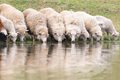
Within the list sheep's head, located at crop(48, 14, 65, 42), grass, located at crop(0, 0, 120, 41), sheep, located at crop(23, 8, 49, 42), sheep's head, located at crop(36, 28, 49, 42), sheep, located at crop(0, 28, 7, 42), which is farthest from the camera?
grass, located at crop(0, 0, 120, 41)

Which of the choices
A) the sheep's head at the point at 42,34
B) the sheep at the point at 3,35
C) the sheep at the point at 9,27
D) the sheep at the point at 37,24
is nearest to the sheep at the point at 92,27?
the sheep at the point at 37,24

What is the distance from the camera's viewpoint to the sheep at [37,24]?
81.5ft

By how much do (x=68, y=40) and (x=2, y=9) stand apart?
3.87 m

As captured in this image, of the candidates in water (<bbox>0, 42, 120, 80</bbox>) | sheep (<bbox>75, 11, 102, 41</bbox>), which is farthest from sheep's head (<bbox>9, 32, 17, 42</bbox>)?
sheep (<bbox>75, 11, 102, 41</bbox>)

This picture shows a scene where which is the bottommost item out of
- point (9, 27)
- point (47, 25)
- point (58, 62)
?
point (58, 62)

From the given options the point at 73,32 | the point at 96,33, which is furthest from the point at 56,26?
the point at 96,33

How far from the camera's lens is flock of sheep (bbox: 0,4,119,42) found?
955 inches

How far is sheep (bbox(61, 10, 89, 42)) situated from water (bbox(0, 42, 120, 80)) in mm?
1595

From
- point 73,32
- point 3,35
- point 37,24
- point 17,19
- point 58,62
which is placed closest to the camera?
point 58,62

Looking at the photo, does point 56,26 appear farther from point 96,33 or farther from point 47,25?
point 96,33

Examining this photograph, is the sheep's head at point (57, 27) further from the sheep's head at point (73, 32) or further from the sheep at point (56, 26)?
the sheep's head at point (73, 32)

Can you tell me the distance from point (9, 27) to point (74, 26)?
13.3 feet

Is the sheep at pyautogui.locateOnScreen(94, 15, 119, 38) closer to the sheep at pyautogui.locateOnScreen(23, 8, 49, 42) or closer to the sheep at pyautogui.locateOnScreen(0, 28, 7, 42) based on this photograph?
the sheep at pyautogui.locateOnScreen(23, 8, 49, 42)

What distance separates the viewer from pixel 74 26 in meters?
26.2
